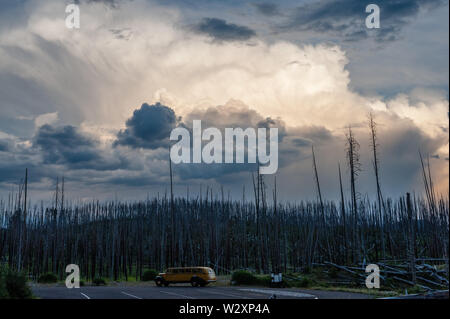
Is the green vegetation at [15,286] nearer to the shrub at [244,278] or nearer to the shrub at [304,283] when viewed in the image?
the shrub at [244,278]

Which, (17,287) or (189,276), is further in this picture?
(189,276)

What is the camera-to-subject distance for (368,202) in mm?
64562

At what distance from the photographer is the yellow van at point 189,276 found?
3094 centimetres

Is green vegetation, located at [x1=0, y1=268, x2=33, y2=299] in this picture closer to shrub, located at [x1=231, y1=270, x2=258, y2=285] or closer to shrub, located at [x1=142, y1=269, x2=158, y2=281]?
shrub, located at [x1=231, y1=270, x2=258, y2=285]

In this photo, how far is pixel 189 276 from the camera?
31.7 meters
